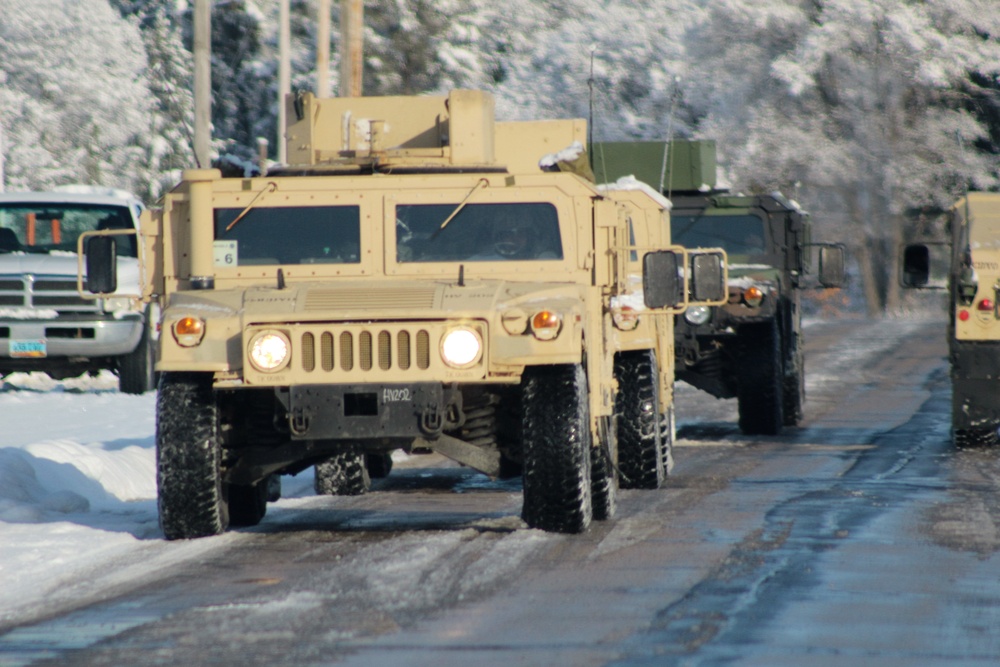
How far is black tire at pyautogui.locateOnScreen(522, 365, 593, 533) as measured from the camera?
8547mm

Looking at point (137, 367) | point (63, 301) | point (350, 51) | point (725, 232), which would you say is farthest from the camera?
point (350, 51)

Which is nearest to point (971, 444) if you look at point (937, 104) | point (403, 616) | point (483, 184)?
point (483, 184)

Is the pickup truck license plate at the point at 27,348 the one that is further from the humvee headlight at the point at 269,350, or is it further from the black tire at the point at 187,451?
the humvee headlight at the point at 269,350

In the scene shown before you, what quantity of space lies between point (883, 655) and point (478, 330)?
308 centimetres

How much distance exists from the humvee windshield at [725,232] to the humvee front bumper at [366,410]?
837 cm

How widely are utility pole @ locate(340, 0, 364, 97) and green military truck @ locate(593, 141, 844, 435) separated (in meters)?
6.00

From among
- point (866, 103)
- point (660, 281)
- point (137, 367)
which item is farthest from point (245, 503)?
point (866, 103)

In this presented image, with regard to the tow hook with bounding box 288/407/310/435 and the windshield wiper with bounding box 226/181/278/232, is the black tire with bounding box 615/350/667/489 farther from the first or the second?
the tow hook with bounding box 288/407/310/435

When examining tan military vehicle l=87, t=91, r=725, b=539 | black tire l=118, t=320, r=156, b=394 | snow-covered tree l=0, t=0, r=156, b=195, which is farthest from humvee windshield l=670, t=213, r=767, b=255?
snow-covered tree l=0, t=0, r=156, b=195

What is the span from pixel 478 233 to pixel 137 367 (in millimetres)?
10145

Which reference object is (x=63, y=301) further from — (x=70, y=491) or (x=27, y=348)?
(x=70, y=491)

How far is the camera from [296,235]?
375 inches

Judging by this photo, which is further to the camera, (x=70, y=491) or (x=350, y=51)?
(x=350, y=51)

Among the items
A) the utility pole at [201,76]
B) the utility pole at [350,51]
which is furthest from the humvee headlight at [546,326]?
the utility pole at [201,76]
